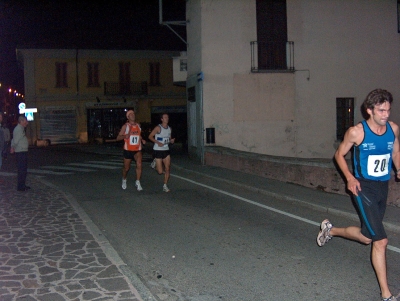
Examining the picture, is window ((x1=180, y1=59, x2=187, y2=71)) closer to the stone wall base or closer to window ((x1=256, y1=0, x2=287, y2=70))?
window ((x1=256, y1=0, x2=287, y2=70))

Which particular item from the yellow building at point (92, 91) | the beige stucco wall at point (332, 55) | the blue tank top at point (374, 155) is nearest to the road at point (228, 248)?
the blue tank top at point (374, 155)

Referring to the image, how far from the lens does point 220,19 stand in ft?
58.9

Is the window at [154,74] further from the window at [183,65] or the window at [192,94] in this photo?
the window at [192,94]

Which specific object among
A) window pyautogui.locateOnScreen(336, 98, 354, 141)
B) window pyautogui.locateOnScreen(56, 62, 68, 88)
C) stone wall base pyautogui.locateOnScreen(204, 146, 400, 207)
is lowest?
stone wall base pyautogui.locateOnScreen(204, 146, 400, 207)

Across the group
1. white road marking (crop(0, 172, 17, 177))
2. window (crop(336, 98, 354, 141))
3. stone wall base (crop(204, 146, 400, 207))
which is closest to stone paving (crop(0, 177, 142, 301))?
stone wall base (crop(204, 146, 400, 207))

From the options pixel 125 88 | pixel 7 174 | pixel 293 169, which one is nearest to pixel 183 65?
pixel 7 174

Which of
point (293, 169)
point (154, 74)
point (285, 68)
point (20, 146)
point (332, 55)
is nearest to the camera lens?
point (20, 146)

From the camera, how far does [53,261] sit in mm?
5980

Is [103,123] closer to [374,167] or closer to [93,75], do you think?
[93,75]

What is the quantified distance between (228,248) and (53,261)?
2316mm

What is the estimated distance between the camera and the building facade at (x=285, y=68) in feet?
59.2

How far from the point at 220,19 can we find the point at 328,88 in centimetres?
501

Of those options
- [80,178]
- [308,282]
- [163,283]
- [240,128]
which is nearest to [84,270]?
[163,283]

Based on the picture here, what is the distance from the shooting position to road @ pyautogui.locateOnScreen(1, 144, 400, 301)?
515 cm
